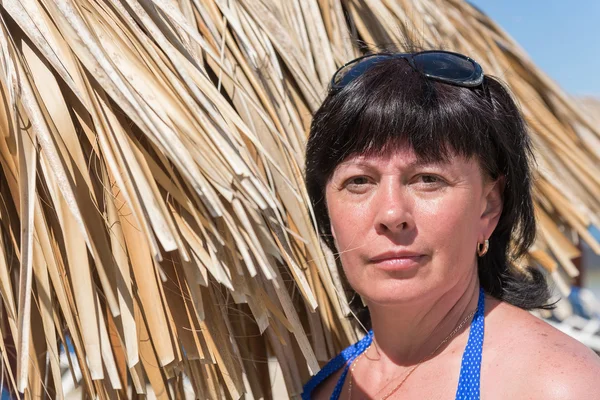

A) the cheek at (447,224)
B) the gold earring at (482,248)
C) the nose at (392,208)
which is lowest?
the gold earring at (482,248)

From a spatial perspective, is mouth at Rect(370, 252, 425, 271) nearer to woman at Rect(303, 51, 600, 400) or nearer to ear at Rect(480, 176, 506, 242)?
woman at Rect(303, 51, 600, 400)

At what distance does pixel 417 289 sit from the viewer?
3.49 feet

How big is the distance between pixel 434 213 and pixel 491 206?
0.57 feet

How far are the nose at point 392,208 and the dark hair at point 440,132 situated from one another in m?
0.06

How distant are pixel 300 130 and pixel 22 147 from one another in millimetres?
542

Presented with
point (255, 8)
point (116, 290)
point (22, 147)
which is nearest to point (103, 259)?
point (116, 290)

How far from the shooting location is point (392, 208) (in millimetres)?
1033

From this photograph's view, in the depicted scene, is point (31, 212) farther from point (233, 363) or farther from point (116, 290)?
point (233, 363)

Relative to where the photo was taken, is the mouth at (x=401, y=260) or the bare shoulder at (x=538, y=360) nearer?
the bare shoulder at (x=538, y=360)

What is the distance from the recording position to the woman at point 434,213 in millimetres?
1026

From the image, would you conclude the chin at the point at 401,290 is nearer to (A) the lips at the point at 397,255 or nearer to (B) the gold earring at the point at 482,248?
(A) the lips at the point at 397,255

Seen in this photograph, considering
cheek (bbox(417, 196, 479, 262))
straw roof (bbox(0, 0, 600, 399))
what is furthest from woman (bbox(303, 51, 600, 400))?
straw roof (bbox(0, 0, 600, 399))

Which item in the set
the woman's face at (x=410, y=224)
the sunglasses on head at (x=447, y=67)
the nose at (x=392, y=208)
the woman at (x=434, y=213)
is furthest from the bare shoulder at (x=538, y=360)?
the sunglasses on head at (x=447, y=67)

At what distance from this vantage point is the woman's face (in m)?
1.04
